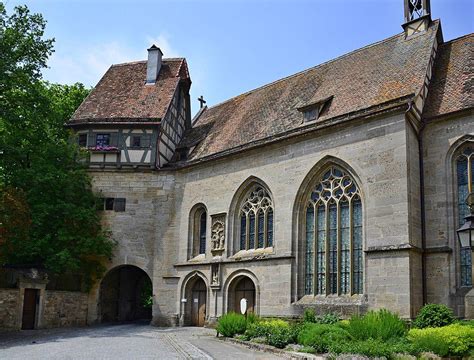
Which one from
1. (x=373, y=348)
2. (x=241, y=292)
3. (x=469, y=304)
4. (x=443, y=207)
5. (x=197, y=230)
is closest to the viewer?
(x=373, y=348)

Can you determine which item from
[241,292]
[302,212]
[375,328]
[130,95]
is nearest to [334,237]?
[302,212]

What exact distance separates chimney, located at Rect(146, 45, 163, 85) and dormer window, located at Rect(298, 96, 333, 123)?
34.7 ft

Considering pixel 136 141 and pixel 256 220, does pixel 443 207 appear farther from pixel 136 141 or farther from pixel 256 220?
pixel 136 141

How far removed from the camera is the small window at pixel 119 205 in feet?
86.0

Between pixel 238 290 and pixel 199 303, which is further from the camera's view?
pixel 199 303

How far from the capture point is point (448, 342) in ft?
38.6

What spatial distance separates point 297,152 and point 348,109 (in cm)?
253

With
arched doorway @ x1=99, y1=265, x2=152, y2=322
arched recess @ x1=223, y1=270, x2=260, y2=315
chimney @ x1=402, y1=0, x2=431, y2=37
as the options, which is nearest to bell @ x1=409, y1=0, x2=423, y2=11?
chimney @ x1=402, y1=0, x2=431, y2=37

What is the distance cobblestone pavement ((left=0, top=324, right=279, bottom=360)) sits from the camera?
13391 mm

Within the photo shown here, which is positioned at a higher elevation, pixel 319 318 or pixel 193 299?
pixel 193 299

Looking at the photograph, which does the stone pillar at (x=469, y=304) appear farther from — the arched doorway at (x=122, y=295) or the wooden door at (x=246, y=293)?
the arched doorway at (x=122, y=295)

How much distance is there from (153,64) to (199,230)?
10047 millimetres

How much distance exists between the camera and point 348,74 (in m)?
23.5

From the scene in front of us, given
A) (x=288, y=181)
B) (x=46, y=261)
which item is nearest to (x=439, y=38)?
(x=288, y=181)
